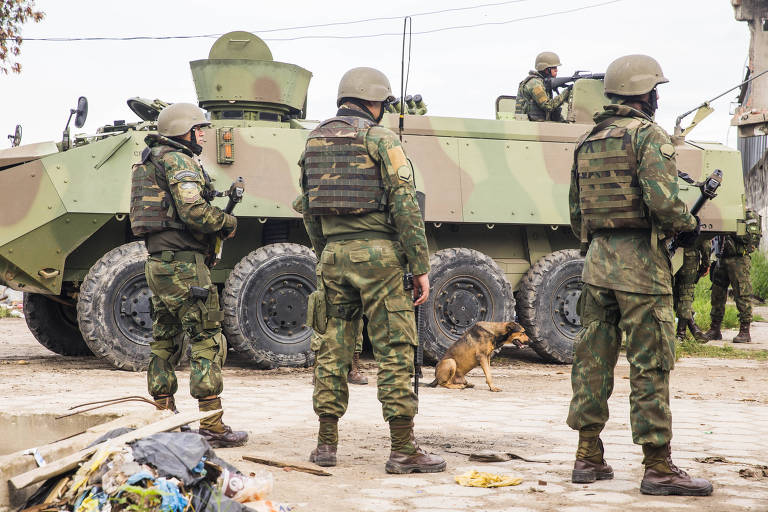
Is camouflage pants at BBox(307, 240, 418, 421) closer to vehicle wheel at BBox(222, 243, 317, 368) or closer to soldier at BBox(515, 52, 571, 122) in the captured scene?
vehicle wheel at BBox(222, 243, 317, 368)

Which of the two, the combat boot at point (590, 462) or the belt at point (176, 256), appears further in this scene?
the belt at point (176, 256)

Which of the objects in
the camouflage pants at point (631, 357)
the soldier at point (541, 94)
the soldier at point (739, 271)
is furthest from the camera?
the soldier at point (739, 271)

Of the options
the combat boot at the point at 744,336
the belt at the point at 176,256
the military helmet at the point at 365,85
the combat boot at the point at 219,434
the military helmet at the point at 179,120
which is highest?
the military helmet at the point at 365,85

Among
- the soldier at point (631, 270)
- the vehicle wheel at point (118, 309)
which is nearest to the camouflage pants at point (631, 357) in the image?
the soldier at point (631, 270)

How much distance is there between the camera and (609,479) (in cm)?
472

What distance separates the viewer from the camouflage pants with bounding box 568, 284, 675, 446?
4461mm

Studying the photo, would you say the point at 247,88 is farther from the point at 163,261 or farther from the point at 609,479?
the point at 609,479

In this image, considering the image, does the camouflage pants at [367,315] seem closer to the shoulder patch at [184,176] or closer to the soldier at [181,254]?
the soldier at [181,254]

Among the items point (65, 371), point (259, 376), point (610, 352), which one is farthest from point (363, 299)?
point (65, 371)

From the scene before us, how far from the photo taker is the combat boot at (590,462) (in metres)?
4.63

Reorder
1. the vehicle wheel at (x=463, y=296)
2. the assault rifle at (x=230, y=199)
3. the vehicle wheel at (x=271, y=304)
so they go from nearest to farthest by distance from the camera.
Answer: the assault rifle at (x=230, y=199), the vehicle wheel at (x=271, y=304), the vehicle wheel at (x=463, y=296)

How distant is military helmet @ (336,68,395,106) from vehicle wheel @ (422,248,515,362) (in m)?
5.08

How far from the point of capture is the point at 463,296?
10258 mm

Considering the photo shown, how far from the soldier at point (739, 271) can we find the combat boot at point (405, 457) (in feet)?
30.4
